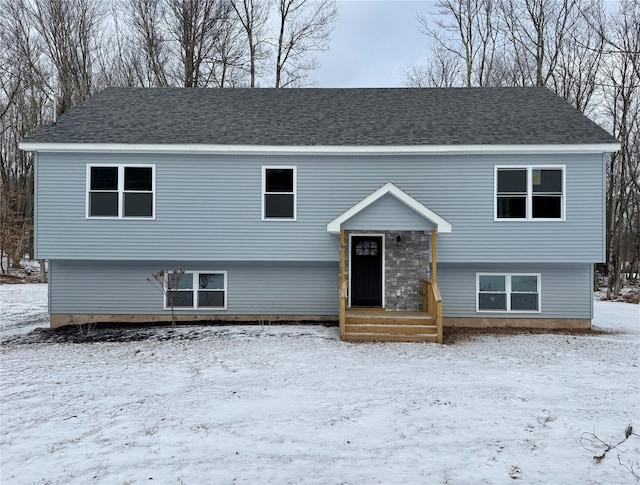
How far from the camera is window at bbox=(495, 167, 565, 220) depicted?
1223 cm

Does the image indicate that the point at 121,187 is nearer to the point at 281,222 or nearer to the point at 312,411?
the point at 281,222

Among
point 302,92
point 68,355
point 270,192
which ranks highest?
point 302,92

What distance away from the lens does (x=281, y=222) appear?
41.1 feet

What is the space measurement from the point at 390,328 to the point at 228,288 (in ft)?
16.4

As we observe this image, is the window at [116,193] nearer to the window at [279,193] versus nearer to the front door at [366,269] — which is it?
the window at [279,193]

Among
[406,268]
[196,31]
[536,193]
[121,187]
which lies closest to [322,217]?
[406,268]

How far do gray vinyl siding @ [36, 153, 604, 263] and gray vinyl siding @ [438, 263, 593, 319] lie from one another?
63 centimetres

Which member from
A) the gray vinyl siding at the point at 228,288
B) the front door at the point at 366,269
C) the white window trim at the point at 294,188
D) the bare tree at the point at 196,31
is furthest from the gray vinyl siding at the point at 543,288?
the bare tree at the point at 196,31

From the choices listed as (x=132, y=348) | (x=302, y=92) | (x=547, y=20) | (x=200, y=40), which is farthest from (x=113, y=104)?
(x=547, y=20)

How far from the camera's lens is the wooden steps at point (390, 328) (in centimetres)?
1086

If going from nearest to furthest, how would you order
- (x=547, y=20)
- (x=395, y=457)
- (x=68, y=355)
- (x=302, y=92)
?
(x=395, y=457) → (x=68, y=355) → (x=302, y=92) → (x=547, y=20)

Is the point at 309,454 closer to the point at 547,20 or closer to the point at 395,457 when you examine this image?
the point at 395,457

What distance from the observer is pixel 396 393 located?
7.16 m

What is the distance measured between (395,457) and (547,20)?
26541mm
